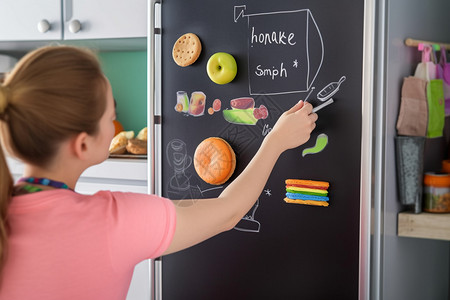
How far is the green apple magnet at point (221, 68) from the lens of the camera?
1.61 meters

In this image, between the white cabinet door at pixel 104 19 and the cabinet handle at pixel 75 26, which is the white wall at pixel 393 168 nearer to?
the white cabinet door at pixel 104 19

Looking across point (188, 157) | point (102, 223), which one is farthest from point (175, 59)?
point (102, 223)

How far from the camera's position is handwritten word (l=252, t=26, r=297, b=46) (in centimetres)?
153

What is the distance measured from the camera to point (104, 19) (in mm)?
2168

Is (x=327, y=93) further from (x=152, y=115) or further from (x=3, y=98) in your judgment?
(x=3, y=98)

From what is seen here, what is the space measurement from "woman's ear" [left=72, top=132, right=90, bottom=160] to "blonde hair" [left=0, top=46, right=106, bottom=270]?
0.01 m

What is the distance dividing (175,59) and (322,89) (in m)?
0.51

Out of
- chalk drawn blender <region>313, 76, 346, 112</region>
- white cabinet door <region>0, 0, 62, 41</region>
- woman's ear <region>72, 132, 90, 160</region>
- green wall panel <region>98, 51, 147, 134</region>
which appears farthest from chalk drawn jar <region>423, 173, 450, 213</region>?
white cabinet door <region>0, 0, 62, 41</region>

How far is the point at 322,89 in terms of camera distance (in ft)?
4.86

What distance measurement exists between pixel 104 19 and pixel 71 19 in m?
0.18

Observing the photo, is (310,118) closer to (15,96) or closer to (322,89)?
(322,89)

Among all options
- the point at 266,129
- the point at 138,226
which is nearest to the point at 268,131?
the point at 266,129

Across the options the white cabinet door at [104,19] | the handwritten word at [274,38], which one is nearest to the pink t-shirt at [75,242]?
the handwritten word at [274,38]

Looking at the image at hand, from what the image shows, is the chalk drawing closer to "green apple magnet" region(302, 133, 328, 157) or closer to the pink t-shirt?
"green apple magnet" region(302, 133, 328, 157)
